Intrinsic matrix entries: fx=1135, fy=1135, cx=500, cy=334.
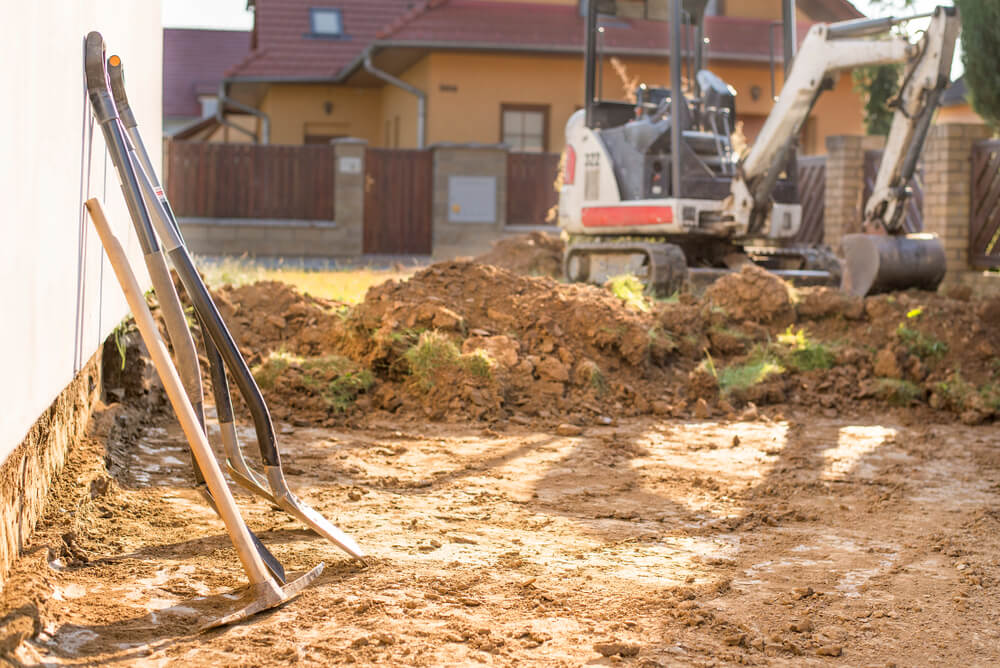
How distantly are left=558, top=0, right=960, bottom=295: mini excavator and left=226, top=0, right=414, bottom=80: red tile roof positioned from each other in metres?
13.5

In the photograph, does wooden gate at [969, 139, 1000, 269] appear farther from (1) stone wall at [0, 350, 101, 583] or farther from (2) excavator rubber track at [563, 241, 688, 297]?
(1) stone wall at [0, 350, 101, 583]

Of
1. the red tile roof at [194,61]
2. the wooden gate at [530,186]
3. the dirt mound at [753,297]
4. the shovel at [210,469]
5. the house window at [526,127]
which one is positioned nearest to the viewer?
the shovel at [210,469]

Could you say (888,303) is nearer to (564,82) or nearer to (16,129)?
(16,129)

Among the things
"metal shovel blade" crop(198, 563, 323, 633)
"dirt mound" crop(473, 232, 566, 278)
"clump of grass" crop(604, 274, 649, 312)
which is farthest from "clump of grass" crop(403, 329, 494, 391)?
"dirt mound" crop(473, 232, 566, 278)

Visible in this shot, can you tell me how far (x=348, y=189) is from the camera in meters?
21.9

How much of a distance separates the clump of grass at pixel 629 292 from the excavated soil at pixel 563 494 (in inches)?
9.0

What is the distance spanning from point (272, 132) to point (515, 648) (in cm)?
2525

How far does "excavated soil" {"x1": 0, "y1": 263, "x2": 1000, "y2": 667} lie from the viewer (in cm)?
348

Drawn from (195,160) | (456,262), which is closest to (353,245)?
(195,160)

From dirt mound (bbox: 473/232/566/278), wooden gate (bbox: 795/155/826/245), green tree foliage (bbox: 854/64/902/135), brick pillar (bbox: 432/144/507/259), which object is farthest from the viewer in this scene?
brick pillar (bbox: 432/144/507/259)

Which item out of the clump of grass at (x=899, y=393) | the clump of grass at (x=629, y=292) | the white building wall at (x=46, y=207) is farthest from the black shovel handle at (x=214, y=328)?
the clump of grass at (x=629, y=292)

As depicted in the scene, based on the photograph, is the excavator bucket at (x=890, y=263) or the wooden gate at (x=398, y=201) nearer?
the excavator bucket at (x=890, y=263)

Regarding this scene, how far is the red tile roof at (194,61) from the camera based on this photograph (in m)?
40.4

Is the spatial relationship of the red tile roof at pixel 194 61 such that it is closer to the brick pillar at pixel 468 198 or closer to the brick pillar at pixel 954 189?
the brick pillar at pixel 468 198
